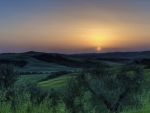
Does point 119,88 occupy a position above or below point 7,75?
above

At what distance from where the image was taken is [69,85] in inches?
1305

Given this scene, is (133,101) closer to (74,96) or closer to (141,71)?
(141,71)

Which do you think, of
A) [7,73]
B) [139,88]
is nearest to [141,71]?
[139,88]

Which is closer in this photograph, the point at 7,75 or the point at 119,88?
the point at 119,88

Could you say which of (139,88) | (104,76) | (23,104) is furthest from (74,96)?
(23,104)

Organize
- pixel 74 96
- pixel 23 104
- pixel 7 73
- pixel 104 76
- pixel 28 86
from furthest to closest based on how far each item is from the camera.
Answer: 1. pixel 7 73
2. pixel 28 86
3. pixel 104 76
4. pixel 74 96
5. pixel 23 104

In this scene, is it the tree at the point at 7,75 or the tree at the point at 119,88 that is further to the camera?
the tree at the point at 7,75

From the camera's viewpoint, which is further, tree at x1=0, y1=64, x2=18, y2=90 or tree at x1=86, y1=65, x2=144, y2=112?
tree at x1=0, y1=64, x2=18, y2=90

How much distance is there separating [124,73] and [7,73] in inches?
1533

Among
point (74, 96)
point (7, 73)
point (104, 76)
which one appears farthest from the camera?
point (7, 73)

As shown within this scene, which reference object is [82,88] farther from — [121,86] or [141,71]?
[141,71]

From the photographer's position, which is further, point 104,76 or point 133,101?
point 104,76

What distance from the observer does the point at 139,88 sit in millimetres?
33844

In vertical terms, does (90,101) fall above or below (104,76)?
below
